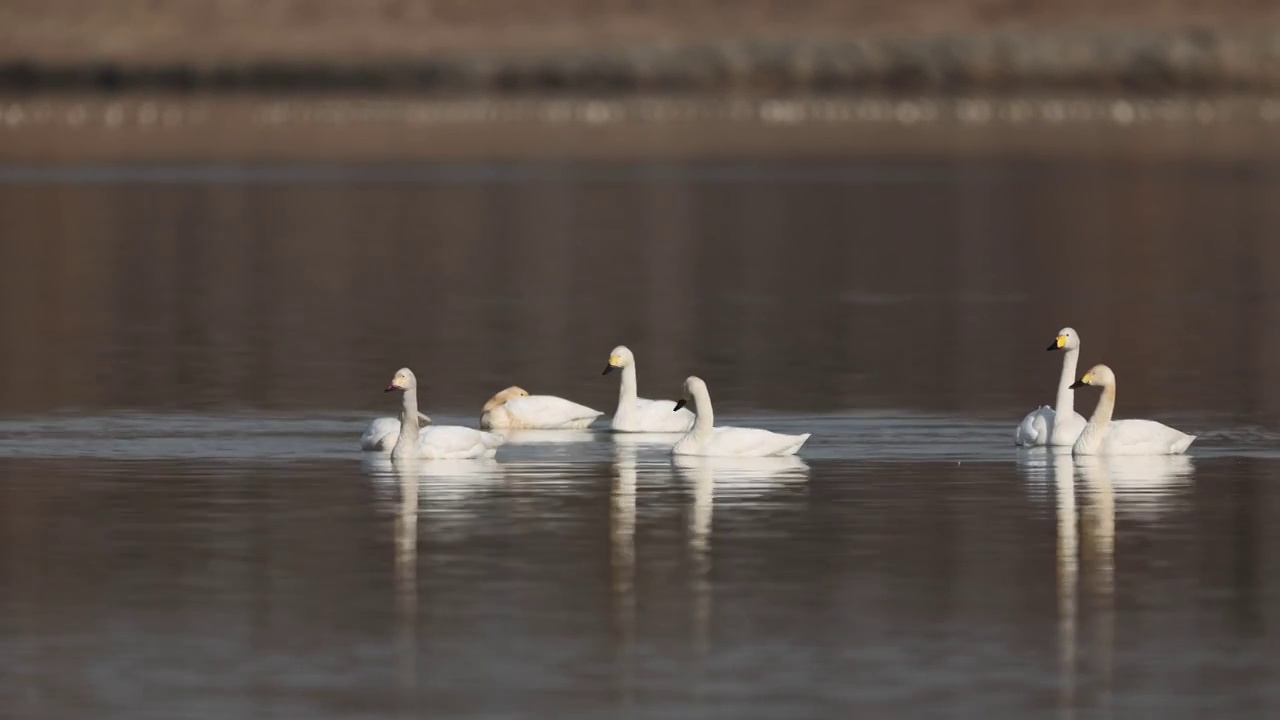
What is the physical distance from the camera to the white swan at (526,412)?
24500mm

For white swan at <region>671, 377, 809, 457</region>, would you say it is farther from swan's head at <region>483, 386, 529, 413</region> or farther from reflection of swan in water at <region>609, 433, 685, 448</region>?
swan's head at <region>483, 386, 529, 413</region>

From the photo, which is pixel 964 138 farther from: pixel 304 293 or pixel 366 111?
pixel 304 293

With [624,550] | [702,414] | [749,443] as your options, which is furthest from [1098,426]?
[624,550]

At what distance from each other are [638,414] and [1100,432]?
150 inches

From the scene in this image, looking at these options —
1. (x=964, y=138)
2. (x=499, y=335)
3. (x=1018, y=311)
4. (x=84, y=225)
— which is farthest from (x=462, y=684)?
(x=964, y=138)

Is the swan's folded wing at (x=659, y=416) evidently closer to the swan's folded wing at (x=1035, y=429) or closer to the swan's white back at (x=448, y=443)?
the swan's white back at (x=448, y=443)

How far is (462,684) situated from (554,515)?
17.3 ft

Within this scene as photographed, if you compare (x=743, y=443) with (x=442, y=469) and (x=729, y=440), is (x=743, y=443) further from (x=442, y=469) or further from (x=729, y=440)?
(x=442, y=469)

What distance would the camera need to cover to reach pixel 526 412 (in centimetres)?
2448

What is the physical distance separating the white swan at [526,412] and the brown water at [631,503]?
0.49m

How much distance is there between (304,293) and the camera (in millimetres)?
41156

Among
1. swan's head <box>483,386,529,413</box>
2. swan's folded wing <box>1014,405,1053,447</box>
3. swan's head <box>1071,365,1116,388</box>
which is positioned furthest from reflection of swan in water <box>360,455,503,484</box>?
swan's head <box>1071,365,1116,388</box>

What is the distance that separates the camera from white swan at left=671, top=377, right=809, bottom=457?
2234cm

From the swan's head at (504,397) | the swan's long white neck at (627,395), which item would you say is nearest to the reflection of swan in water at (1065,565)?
the swan's long white neck at (627,395)
